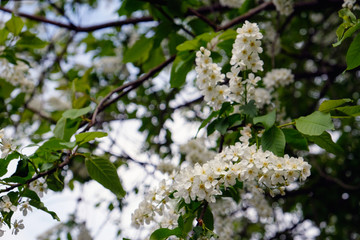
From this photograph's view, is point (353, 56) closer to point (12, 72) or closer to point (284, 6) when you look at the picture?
point (284, 6)

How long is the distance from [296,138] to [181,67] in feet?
2.37

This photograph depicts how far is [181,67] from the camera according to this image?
181 centimetres

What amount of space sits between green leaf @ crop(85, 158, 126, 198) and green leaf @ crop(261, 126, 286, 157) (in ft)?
2.06

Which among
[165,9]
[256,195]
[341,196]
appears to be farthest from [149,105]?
[341,196]

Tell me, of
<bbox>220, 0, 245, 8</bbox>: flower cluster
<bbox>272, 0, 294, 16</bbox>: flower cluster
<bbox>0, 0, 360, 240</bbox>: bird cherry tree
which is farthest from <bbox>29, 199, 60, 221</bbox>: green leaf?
<bbox>220, 0, 245, 8</bbox>: flower cluster

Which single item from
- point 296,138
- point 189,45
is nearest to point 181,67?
point 189,45

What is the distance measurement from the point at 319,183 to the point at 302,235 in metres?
0.71

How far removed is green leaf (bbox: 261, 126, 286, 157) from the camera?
1.22m

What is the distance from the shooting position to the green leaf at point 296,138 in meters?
1.34

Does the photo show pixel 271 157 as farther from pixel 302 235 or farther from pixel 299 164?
pixel 302 235

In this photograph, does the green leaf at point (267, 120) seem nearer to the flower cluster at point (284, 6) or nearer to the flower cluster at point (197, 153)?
the flower cluster at point (197, 153)

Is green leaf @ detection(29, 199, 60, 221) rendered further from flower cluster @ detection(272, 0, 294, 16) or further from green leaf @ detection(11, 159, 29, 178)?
flower cluster @ detection(272, 0, 294, 16)

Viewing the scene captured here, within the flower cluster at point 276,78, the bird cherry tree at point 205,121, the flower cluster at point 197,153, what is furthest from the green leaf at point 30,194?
the flower cluster at point 276,78

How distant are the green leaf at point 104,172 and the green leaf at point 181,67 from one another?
60 centimetres
